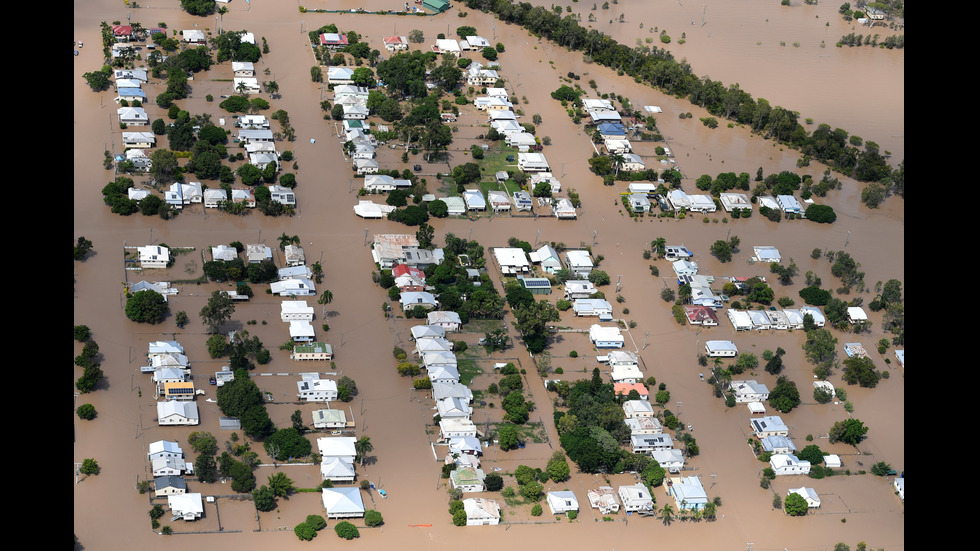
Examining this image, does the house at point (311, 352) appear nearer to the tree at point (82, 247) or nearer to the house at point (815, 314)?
the tree at point (82, 247)

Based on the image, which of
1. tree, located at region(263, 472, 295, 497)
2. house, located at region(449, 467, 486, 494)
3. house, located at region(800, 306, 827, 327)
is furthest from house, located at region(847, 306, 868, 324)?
tree, located at region(263, 472, 295, 497)

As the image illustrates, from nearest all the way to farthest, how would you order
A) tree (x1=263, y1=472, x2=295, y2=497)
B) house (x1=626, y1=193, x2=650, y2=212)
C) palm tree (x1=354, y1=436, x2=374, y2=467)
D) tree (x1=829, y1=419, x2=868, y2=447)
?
tree (x1=263, y1=472, x2=295, y2=497) < palm tree (x1=354, y1=436, x2=374, y2=467) < tree (x1=829, y1=419, x2=868, y2=447) < house (x1=626, y1=193, x2=650, y2=212)

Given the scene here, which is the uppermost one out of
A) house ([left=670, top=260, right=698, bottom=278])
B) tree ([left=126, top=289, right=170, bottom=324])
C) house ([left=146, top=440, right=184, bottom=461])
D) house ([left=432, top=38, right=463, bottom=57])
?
house ([left=432, top=38, right=463, bottom=57])

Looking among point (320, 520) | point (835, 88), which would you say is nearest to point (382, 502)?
point (320, 520)

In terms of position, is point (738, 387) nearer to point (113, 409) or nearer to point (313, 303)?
point (313, 303)

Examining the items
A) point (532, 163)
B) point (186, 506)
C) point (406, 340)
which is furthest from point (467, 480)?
point (532, 163)

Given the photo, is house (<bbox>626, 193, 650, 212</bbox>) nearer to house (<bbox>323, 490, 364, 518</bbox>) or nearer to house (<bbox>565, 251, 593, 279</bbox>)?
house (<bbox>565, 251, 593, 279</bbox>)

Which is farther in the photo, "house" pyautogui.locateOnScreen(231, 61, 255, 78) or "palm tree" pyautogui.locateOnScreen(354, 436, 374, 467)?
"house" pyautogui.locateOnScreen(231, 61, 255, 78)
